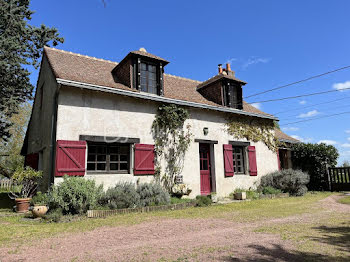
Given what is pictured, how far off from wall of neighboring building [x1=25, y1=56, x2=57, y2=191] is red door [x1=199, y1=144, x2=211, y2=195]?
20.1ft

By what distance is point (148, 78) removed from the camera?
10391mm

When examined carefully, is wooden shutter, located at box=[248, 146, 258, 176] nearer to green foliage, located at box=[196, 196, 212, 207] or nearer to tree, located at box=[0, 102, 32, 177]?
green foliage, located at box=[196, 196, 212, 207]

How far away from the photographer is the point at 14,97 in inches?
539

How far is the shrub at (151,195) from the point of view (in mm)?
7864

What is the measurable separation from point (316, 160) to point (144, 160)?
10.2 m

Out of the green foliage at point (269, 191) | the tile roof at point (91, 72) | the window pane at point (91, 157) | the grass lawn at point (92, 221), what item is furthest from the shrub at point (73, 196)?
the green foliage at point (269, 191)

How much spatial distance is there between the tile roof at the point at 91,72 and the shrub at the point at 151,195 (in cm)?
394

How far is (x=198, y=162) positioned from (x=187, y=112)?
2.26m

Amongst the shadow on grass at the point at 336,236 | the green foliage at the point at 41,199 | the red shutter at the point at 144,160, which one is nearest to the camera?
the shadow on grass at the point at 336,236

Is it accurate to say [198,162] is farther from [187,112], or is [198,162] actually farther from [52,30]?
[52,30]

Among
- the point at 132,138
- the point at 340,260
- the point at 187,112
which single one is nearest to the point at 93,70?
the point at 132,138

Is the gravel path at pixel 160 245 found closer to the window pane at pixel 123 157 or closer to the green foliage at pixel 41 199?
the green foliage at pixel 41 199

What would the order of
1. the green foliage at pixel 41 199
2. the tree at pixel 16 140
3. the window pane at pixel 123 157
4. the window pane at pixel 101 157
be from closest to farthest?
1. the green foliage at pixel 41 199
2. the window pane at pixel 101 157
3. the window pane at pixel 123 157
4. the tree at pixel 16 140

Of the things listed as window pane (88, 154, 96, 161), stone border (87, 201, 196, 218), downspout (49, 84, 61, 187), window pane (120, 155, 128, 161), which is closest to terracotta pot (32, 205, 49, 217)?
downspout (49, 84, 61, 187)
